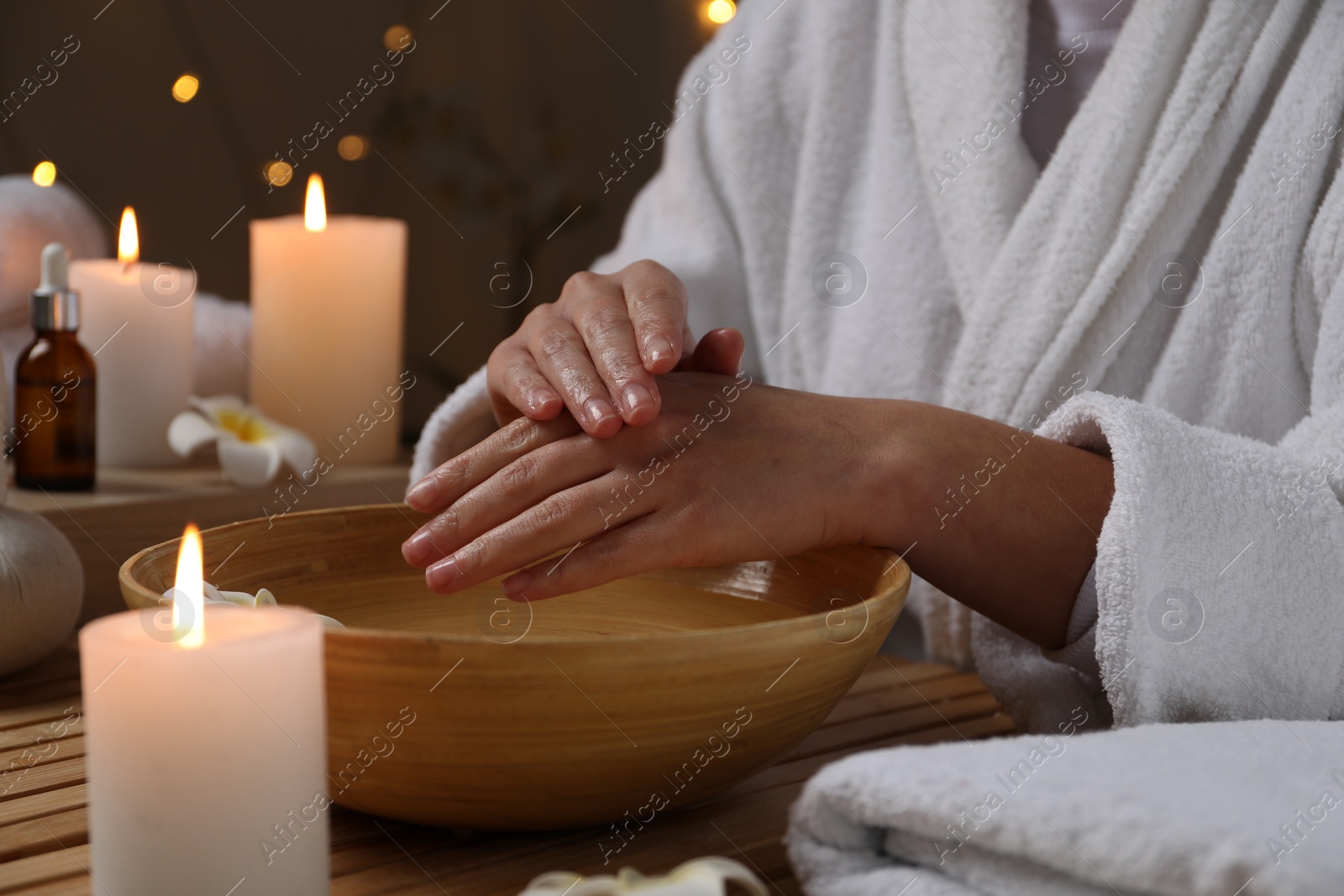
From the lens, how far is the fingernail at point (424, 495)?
692mm

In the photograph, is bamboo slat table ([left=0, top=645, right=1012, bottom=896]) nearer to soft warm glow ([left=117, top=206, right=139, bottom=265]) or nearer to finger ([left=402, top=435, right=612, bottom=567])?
finger ([left=402, top=435, right=612, bottom=567])

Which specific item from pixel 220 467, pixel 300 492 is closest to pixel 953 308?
pixel 300 492

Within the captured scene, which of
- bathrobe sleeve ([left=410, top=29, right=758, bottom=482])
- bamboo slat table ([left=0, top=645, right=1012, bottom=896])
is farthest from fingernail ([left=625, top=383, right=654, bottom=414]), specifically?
bathrobe sleeve ([left=410, top=29, right=758, bottom=482])

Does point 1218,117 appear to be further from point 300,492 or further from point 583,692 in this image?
point 300,492

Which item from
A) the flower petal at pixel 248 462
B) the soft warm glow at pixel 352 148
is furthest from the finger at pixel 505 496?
the soft warm glow at pixel 352 148

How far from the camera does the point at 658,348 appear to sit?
69cm

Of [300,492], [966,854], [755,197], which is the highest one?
[755,197]

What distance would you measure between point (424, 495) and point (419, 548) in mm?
43

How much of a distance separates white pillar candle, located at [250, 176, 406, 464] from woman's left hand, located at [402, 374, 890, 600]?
462mm

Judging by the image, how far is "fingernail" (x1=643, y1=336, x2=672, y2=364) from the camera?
689mm

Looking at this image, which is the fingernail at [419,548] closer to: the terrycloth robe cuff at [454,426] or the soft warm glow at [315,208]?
the terrycloth robe cuff at [454,426]

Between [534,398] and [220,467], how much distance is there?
0.52 meters

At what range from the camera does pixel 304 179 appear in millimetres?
1479

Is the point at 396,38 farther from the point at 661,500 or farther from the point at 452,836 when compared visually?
the point at 452,836
